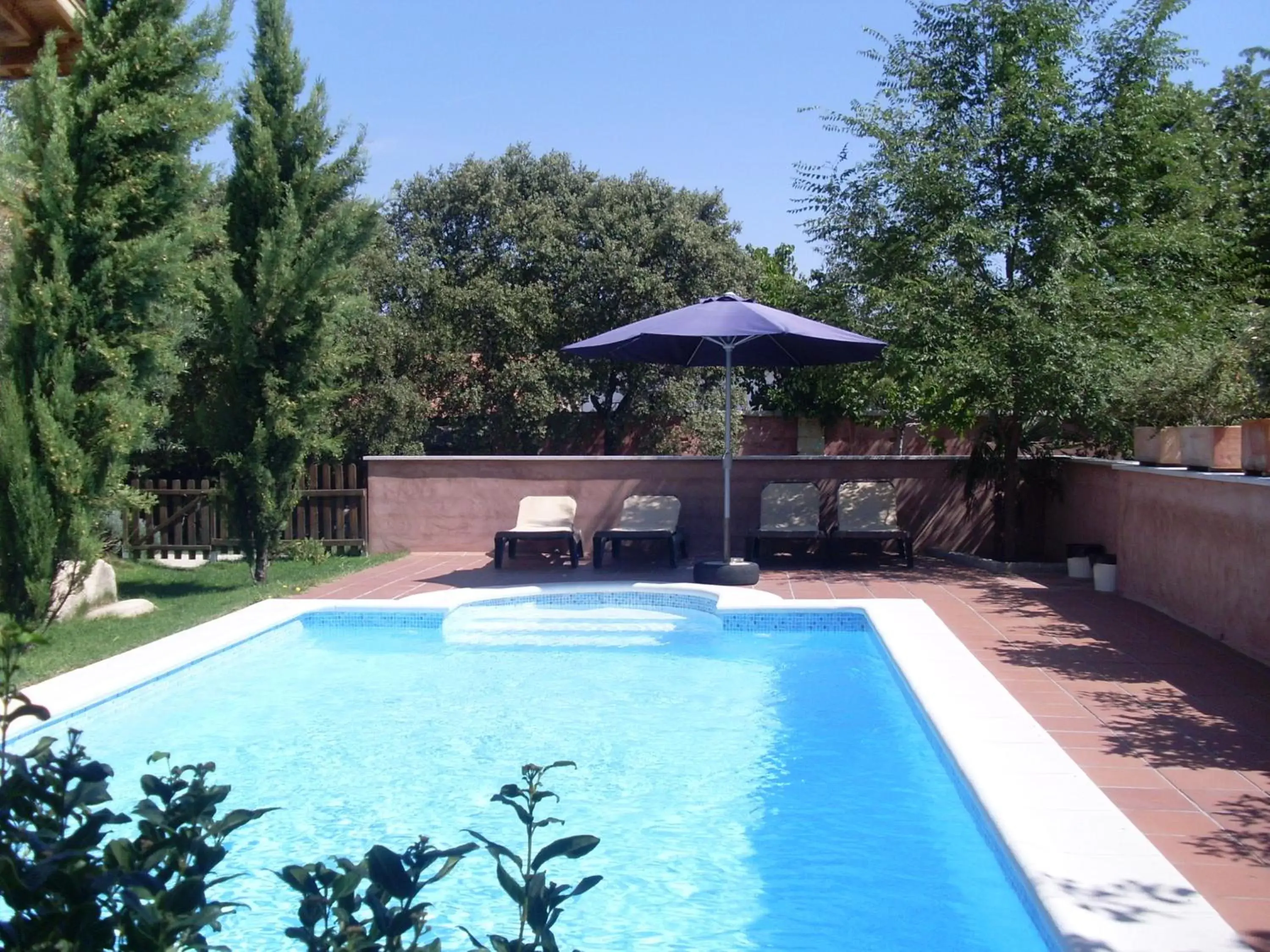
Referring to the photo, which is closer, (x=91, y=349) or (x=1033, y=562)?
(x=91, y=349)

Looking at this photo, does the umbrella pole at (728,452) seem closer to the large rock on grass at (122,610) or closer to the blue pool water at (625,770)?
the blue pool water at (625,770)

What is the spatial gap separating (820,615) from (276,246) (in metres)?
6.48

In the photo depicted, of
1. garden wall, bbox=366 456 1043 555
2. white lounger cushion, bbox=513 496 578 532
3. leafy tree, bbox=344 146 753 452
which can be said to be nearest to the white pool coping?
white lounger cushion, bbox=513 496 578 532

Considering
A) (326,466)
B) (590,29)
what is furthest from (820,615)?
(590,29)

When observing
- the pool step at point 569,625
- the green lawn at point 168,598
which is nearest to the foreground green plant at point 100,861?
the green lawn at point 168,598

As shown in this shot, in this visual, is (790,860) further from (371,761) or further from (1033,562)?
(1033,562)

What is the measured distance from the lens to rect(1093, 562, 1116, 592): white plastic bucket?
10641mm

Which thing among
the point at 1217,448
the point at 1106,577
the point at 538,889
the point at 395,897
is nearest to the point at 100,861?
the point at 395,897

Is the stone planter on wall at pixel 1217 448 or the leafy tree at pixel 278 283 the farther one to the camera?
the leafy tree at pixel 278 283

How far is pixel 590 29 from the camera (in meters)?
16.8

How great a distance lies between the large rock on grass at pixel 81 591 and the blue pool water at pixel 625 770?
155 centimetres

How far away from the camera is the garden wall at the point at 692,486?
14266 millimetres

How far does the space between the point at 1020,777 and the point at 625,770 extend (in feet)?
7.44

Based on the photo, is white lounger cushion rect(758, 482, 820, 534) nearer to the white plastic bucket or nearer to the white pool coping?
the white pool coping
